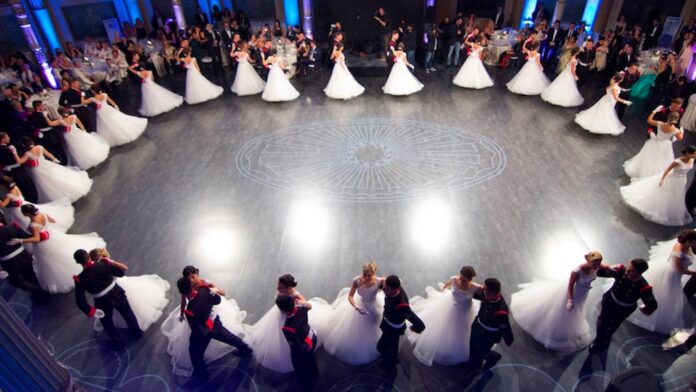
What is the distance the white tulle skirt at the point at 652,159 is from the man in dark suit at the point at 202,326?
6.54 metres

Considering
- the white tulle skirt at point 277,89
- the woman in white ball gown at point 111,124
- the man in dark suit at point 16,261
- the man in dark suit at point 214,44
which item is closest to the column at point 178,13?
the man in dark suit at point 214,44

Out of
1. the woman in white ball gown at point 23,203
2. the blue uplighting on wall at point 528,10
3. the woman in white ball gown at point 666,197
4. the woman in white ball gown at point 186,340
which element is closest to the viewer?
the woman in white ball gown at point 186,340

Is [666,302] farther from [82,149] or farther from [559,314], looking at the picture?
[82,149]

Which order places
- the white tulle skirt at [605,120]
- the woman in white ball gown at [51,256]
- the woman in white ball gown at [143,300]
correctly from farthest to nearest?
the white tulle skirt at [605,120], the woman in white ball gown at [51,256], the woman in white ball gown at [143,300]

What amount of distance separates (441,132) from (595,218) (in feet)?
11.5

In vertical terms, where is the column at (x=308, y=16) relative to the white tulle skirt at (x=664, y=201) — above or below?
above

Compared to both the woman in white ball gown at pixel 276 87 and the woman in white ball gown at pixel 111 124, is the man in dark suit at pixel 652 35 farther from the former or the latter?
the woman in white ball gown at pixel 111 124

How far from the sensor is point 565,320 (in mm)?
4273

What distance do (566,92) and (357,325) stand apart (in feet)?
26.7

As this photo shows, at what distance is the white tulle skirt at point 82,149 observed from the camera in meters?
7.58

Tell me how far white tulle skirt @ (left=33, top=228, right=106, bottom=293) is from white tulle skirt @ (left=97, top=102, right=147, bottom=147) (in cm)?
376

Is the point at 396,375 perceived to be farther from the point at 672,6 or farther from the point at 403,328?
the point at 672,6

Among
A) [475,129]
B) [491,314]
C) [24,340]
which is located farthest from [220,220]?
[475,129]

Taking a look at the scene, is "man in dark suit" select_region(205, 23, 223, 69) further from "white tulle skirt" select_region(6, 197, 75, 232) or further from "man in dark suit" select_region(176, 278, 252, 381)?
"man in dark suit" select_region(176, 278, 252, 381)
